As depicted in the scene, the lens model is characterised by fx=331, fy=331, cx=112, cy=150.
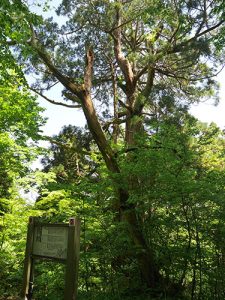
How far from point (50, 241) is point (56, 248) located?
0.58ft

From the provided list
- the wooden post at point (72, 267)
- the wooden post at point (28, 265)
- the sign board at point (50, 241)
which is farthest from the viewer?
the wooden post at point (28, 265)

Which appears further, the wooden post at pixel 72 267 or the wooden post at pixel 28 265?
the wooden post at pixel 28 265

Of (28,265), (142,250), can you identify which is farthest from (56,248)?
(142,250)

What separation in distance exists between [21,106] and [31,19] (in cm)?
267

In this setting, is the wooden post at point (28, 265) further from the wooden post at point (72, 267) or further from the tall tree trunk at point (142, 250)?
the tall tree trunk at point (142, 250)

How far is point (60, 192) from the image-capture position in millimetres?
7039

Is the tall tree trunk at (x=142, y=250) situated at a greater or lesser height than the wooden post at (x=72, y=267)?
greater

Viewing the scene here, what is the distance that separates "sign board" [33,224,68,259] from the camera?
413cm

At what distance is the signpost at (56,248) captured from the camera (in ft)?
12.9

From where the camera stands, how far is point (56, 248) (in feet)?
→ 13.8

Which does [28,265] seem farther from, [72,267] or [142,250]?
[142,250]

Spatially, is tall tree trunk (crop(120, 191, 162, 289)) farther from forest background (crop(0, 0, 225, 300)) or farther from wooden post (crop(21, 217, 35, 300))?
wooden post (crop(21, 217, 35, 300))

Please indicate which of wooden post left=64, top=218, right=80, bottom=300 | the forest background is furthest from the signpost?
the forest background

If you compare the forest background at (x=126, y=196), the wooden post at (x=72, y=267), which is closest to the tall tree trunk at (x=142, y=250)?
the forest background at (x=126, y=196)
